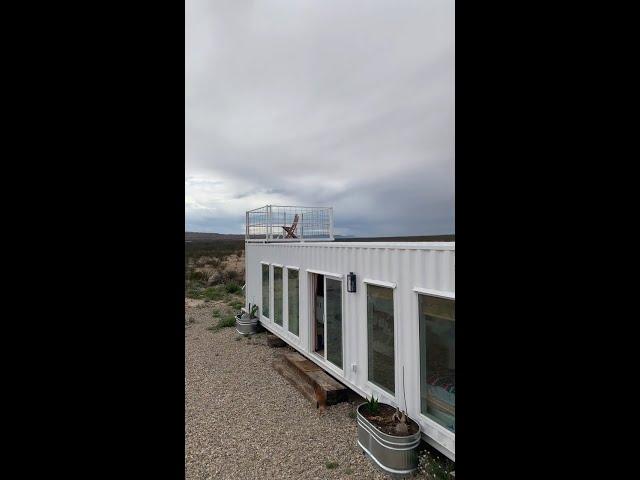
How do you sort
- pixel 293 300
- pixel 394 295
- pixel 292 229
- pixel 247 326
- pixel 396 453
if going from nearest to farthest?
pixel 396 453 → pixel 394 295 → pixel 293 300 → pixel 247 326 → pixel 292 229

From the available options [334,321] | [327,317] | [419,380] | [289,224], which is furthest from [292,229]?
[419,380]

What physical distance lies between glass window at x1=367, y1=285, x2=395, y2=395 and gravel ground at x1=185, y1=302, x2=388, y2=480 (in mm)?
720

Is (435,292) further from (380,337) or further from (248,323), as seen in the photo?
(248,323)

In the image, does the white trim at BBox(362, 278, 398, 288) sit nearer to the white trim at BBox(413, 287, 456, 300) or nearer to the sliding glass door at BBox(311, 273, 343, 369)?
the white trim at BBox(413, 287, 456, 300)

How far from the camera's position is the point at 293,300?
22.9 feet

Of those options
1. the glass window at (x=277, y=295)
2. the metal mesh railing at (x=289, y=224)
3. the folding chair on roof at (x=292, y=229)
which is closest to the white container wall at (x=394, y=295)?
the glass window at (x=277, y=295)

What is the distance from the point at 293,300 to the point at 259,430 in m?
2.90

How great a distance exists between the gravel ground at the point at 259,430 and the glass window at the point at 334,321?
27.9 inches
